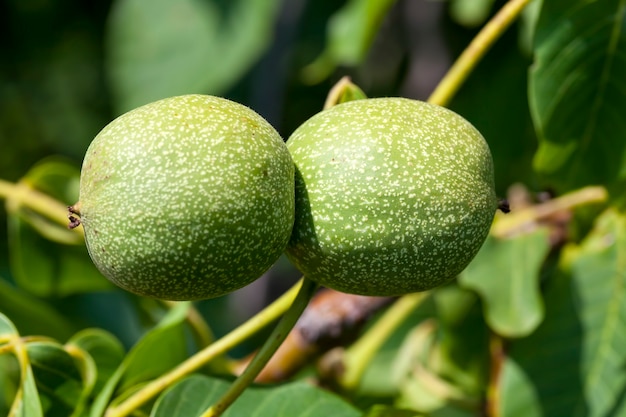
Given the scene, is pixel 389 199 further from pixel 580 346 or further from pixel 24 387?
pixel 580 346

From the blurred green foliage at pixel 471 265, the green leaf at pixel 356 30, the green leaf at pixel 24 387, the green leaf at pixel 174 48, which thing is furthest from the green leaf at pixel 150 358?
the green leaf at pixel 174 48

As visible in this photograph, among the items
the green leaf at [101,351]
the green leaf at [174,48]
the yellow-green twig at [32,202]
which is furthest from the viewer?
the green leaf at [174,48]

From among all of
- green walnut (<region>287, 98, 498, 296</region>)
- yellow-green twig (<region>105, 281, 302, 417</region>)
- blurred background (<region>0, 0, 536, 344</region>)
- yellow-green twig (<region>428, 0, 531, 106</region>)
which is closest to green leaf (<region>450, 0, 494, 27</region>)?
blurred background (<region>0, 0, 536, 344</region>)

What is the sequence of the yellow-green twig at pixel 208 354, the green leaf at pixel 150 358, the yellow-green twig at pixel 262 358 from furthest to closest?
the green leaf at pixel 150 358 < the yellow-green twig at pixel 208 354 < the yellow-green twig at pixel 262 358

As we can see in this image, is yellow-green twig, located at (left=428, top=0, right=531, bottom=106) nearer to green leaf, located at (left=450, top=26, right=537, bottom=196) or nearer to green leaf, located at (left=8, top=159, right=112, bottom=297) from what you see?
green leaf, located at (left=450, top=26, right=537, bottom=196)

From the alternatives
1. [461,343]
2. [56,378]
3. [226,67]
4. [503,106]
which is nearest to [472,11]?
[503,106]

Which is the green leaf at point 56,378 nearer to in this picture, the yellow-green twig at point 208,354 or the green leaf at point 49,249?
the yellow-green twig at point 208,354

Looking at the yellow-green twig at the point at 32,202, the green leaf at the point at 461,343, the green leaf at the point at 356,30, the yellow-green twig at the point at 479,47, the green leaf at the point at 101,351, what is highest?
the yellow-green twig at the point at 479,47
